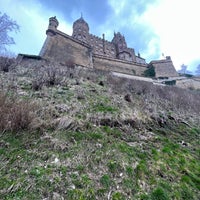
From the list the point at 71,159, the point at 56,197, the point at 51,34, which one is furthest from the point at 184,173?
the point at 51,34

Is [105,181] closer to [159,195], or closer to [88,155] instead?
[88,155]

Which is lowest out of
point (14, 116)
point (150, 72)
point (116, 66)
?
point (14, 116)

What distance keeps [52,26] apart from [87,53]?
18.2ft

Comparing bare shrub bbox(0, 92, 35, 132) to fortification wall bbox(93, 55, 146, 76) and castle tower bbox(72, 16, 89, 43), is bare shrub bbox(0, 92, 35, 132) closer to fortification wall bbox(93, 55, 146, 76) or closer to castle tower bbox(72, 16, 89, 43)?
fortification wall bbox(93, 55, 146, 76)

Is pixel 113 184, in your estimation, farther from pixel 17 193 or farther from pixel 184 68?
pixel 184 68

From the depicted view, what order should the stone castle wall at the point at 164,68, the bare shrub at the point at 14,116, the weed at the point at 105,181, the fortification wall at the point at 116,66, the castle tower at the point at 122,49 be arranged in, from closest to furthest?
1. the weed at the point at 105,181
2. the bare shrub at the point at 14,116
3. the fortification wall at the point at 116,66
4. the stone castle wall at the point at 164,68
5. the castle tower at the point at 122,49

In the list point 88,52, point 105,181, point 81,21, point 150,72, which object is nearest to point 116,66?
point 88,52

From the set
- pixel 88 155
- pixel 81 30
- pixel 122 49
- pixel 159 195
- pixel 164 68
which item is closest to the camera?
pixel 159 195

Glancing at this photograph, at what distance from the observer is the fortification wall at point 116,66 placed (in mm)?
21875

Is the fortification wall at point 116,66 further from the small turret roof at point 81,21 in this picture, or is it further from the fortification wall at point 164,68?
the small turret roof at point 81,21

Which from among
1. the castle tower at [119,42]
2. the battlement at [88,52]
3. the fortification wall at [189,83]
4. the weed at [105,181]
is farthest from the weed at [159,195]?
the castle tower at [119,42]

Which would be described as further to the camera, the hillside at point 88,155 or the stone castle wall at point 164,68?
the stone castle wall at point 164,68

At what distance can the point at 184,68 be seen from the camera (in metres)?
67.1

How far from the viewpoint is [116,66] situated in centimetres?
2317
